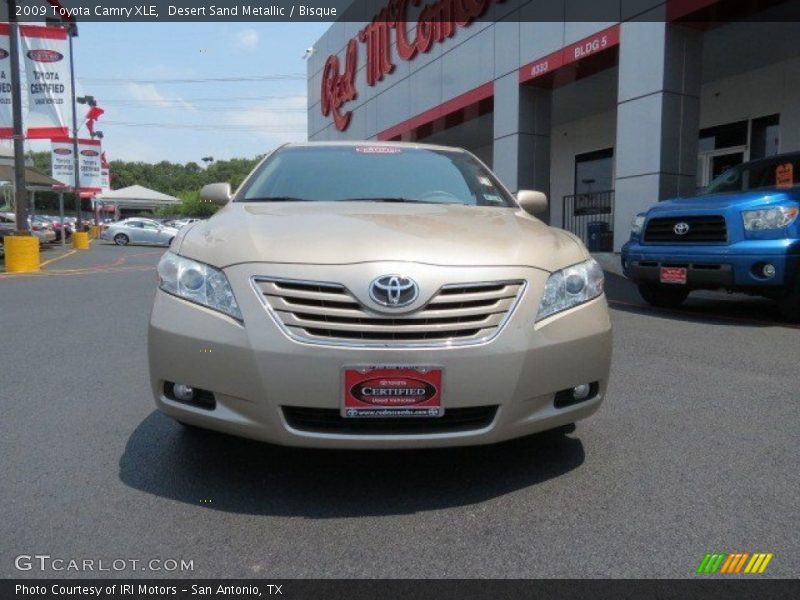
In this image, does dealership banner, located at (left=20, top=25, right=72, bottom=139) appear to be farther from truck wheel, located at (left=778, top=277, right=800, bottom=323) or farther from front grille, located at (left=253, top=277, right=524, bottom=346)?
front grille, located at (left=253, top=277, right=524, bottom=346)

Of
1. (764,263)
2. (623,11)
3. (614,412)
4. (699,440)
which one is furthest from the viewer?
(623,11)

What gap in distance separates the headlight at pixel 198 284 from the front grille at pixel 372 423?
0.43 meters

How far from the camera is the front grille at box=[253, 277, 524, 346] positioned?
7.82 ft

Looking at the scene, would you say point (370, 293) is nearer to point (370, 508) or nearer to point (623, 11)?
point (370, 508)

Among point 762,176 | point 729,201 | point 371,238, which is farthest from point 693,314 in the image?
point 371,238

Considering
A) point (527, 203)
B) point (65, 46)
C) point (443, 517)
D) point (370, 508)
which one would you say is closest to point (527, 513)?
point (443, 517)

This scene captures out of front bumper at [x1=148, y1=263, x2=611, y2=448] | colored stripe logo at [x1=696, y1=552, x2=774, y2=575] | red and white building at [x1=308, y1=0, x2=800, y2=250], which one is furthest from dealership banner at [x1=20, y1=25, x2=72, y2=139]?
colored stripe logo at [x1=696, y1=552, x2=774, y2=575]

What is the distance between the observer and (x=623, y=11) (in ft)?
39.6

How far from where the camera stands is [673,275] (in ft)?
23.1

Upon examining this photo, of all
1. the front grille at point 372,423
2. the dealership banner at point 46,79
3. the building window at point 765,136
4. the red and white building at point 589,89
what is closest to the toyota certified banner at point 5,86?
the dealership banner at point 46,79

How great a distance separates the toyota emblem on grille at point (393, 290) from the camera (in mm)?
2393

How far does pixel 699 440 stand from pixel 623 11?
35.7 ft

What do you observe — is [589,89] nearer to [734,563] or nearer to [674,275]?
[674,275]

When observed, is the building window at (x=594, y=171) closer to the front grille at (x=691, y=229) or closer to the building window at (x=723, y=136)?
the building window at (x=723, y=136)
